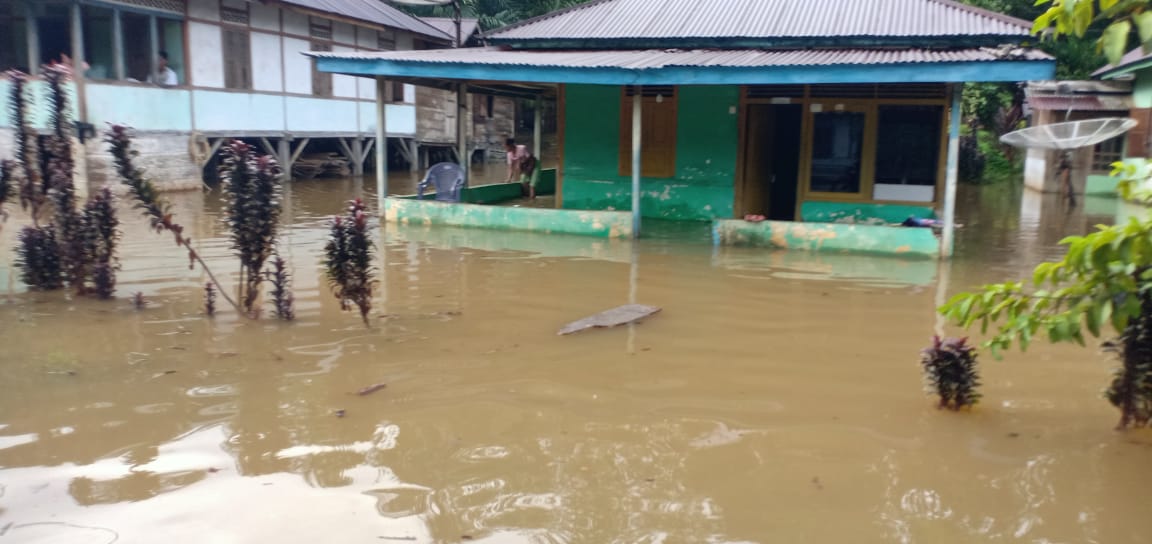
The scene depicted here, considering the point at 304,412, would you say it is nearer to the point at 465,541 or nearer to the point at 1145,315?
the point at 465,541

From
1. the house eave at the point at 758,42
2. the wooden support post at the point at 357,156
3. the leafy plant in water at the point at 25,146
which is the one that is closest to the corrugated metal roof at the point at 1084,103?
the house eave at the point at 758,42

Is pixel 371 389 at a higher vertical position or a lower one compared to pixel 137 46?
lower

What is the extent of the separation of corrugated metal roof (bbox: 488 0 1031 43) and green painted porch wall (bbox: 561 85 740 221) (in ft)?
3.31

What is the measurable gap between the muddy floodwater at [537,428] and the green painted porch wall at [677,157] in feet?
17.8

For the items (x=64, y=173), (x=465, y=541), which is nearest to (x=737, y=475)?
(x=465, y=541)

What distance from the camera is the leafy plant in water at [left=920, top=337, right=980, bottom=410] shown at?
4828 mm

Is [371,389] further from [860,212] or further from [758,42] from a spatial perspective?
[758,42]

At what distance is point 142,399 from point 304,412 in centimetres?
101

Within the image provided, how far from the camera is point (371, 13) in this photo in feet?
73.6

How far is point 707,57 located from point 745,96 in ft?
4.06

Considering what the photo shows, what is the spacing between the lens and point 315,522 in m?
3.62

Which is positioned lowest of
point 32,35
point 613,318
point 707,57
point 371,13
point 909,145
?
point 613,318

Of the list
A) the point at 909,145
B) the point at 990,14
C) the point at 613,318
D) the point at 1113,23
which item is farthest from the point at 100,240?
the point at 990,14

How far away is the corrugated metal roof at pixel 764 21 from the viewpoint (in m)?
12.3
